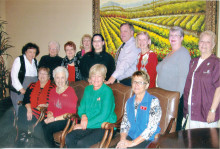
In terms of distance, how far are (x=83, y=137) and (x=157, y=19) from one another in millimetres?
2419

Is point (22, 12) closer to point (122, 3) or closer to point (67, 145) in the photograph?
point (122, 3)

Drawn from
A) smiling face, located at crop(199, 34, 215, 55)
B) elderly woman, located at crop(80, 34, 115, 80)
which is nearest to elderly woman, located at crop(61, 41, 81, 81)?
elderly woman, located at crop(80, 34, 115, 80)

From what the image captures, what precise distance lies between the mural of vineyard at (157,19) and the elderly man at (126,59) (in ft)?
2.22

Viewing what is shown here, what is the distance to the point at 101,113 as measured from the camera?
248cm

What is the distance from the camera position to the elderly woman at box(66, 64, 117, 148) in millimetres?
2422

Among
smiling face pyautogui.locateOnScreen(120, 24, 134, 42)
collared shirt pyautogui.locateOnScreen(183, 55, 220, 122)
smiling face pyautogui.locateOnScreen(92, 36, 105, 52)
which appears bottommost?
collared shirt pyautogui.locateOnScreen(183, 55, 220, 122)

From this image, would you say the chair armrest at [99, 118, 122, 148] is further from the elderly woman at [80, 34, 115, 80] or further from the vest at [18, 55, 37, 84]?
the vest at [18, 55, 37, 84]

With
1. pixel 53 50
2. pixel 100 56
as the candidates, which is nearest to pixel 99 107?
pixel 100 56

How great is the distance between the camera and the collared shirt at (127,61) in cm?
306

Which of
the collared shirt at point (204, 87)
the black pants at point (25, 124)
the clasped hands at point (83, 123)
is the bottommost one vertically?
the black pants at point (25, 124)

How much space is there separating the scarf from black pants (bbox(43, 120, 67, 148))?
1.62 feet

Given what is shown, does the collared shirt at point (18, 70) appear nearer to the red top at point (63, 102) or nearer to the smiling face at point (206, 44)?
the red top at point (63, 102)

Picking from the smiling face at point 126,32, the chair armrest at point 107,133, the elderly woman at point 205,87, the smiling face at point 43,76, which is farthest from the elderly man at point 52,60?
the elderly woman at point 205,87

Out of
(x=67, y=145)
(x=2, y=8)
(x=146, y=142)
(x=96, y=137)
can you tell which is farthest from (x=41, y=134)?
(x=2, y=8)
